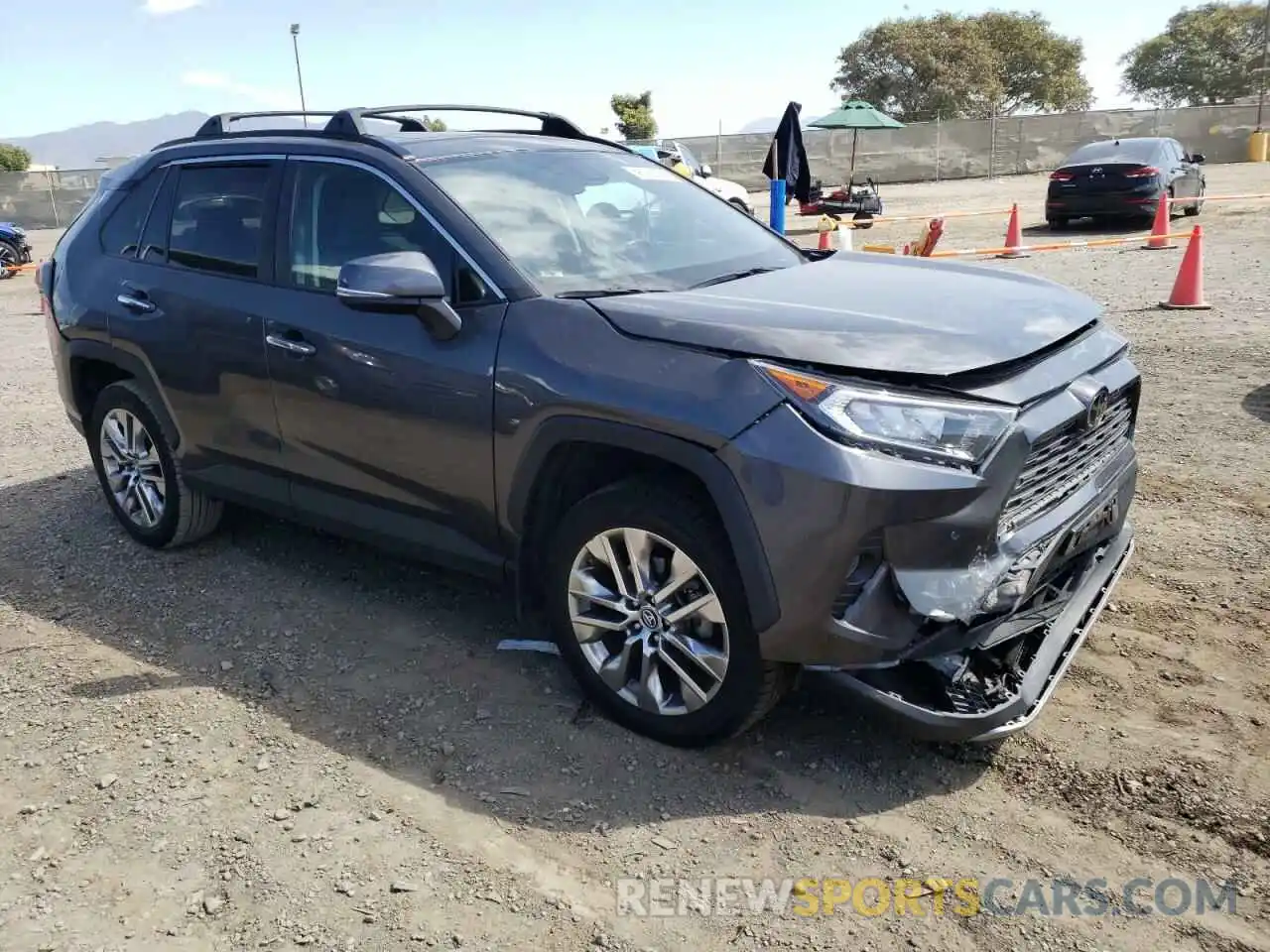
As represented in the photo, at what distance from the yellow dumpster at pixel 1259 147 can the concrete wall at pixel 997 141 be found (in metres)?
0.82

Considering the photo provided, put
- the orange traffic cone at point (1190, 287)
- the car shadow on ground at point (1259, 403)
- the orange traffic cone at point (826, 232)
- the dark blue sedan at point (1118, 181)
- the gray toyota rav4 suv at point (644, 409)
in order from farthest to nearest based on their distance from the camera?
the dark blue sedan at point (1118, 181) < the orange traffic cone at point (826, 232) < the orange traffic cone at point (1190, 287) < the car shadow on ground at point (1259, 403) < the gray toyota rav4 suv at point (644, 409)

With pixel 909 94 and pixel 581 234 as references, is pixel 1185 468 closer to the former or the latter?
pixel 581 234

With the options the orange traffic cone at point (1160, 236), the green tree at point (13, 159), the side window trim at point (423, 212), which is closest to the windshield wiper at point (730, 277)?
the side window trim at point (423, 212)

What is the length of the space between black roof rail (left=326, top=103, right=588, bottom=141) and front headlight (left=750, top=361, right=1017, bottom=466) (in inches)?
88.1

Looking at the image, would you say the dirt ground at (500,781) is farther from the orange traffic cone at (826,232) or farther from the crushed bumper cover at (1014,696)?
the orange traffic cone at (826,232)

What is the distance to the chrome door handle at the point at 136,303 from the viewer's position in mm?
4512

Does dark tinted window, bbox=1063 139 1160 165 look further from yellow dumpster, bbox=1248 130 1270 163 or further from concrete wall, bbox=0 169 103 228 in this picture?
concrete wall, bbox=0 169 103 228

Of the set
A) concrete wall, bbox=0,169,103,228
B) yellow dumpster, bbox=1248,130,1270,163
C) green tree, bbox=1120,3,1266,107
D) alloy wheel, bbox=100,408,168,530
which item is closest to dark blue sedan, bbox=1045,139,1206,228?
alloy wheel, bbox=100,408,168,530

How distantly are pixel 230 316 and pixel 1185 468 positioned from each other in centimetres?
467

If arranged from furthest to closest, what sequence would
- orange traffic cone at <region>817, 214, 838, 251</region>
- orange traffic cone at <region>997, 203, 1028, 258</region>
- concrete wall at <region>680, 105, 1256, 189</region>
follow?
concrete wall at <region>680, 105, 1256, 189</region>, orange traffic cone at <region>997, 203, 1028, 258</region>, orange traffic cone at <region>817, 214, 838, 251</region>

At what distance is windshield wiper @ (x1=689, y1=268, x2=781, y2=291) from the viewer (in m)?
3.56

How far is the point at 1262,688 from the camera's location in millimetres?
3373

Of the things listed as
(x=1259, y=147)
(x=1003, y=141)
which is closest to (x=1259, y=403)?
(x=1003, y=141)

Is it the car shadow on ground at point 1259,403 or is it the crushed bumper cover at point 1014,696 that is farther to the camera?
the car shadow on ground at point 1259,403
